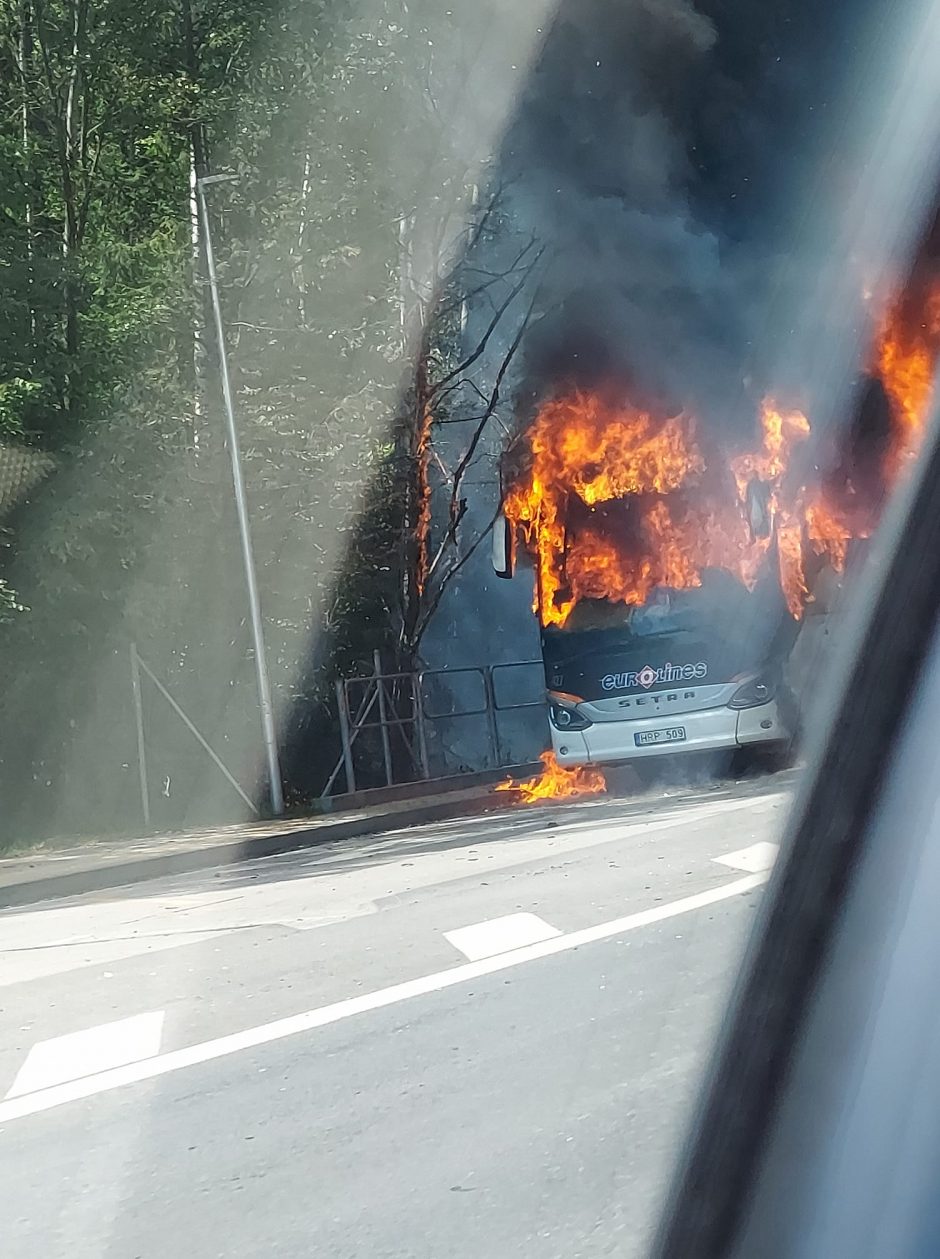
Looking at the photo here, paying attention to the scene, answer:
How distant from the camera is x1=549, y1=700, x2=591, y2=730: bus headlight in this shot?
1317cm

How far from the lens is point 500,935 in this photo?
6.53m

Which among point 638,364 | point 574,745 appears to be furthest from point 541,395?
point 574,745

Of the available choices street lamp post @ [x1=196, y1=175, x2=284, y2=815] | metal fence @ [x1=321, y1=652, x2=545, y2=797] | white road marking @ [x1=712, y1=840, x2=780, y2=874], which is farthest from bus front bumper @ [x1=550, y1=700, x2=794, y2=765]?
metal fence @ [x1=321, y1=652, x2=545, y2=797]

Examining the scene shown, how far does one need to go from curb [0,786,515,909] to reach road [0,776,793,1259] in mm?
2513

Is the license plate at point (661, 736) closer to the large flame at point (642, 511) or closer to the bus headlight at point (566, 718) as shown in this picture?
the bus headlight at point (566, 718)

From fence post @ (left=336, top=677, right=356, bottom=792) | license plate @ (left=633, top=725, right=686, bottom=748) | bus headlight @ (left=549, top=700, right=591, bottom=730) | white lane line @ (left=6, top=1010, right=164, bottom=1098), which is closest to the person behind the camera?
white lane line @ (left=6, top=1010, right=164, bottom=1098)

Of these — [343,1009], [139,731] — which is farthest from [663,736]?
[343,1009]

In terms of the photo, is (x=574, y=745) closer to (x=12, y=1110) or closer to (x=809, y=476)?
(x=809, y=476)

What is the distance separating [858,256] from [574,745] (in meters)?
5.76

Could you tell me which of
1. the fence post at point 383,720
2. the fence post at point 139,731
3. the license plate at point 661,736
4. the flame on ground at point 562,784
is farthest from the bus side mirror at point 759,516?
Result: the fence post at point 383,720

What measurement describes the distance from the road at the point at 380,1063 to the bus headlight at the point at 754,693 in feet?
11.2

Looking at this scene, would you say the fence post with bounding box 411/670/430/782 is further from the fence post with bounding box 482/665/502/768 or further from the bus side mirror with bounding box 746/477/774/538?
the bus side mirror with bounding box 746/477/774/538

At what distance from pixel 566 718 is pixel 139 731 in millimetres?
5395

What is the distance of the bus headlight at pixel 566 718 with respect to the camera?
43.2 ft
